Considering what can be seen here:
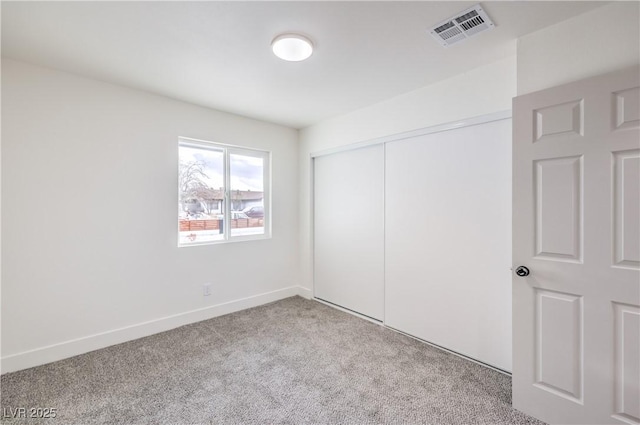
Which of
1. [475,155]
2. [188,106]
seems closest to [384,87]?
[475,155]

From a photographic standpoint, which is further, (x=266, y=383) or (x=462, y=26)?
(x=266, y=383)

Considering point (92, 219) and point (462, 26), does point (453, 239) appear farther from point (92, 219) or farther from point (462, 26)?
point (92, 219)

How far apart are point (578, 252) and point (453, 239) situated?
97 centimetres

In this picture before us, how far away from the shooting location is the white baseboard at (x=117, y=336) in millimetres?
2257

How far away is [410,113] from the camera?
2814 mm

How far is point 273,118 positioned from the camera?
3662 mm

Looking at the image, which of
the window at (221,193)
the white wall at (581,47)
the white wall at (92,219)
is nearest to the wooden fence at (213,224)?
the window at (221,193)

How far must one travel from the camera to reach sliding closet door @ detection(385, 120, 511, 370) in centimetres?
228

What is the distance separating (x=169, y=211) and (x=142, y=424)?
190 centimetres

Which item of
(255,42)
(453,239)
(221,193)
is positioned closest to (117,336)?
(221,193)

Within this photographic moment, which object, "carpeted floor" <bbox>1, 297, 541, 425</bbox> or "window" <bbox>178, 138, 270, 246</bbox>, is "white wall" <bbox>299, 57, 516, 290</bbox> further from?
"carpeted floor" <bbox>1, 297, 541, 425</bbox>

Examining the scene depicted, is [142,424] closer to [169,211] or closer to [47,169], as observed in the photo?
[169,211]

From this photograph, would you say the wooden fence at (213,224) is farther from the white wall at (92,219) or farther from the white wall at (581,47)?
the white wall at (581,47)

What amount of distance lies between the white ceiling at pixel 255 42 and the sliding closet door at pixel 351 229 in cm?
94
